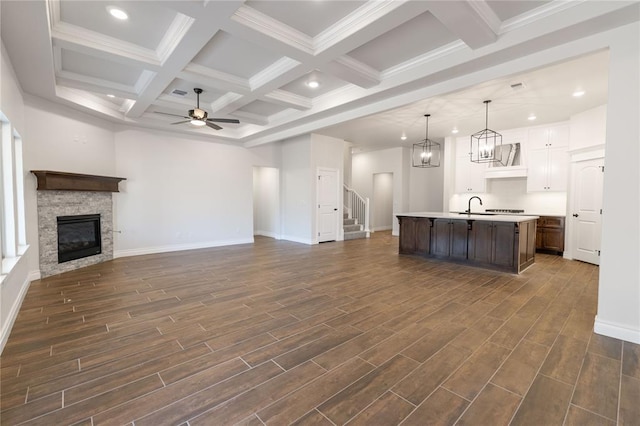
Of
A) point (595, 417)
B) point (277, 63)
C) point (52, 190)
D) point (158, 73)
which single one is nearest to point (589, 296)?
point (595, 417)

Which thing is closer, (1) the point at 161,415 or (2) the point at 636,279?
(1) the point at 161,415

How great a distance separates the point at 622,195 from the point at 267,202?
855 cm

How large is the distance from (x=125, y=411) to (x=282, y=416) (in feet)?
3.17

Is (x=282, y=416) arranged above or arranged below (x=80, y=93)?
below

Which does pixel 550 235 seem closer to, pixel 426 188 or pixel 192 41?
pixel 426 188

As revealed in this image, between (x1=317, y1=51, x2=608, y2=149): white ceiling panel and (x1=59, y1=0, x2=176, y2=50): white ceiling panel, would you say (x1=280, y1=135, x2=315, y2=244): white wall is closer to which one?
(x1=317, y1=51, x2=608, y2=149): white ceiling panel

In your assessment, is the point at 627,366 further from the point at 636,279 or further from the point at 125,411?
the point at 125,411

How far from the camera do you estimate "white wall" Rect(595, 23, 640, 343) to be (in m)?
2.62

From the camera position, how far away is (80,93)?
5.16 m

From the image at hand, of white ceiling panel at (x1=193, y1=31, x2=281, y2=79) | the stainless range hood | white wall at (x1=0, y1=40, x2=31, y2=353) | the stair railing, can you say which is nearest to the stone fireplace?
white wall at (x1=0, y1=40, x2=31, y2=353)

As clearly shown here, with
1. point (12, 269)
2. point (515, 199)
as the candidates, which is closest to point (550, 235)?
point (515, 199)

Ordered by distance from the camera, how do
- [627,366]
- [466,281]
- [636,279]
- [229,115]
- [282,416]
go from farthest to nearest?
[229,115] < [466,281] < [636,279] < [627,366] < [282,416]

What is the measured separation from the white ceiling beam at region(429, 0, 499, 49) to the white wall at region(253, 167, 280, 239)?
22.0ft

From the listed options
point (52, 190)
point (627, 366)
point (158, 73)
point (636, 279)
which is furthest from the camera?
point (52, 190)
